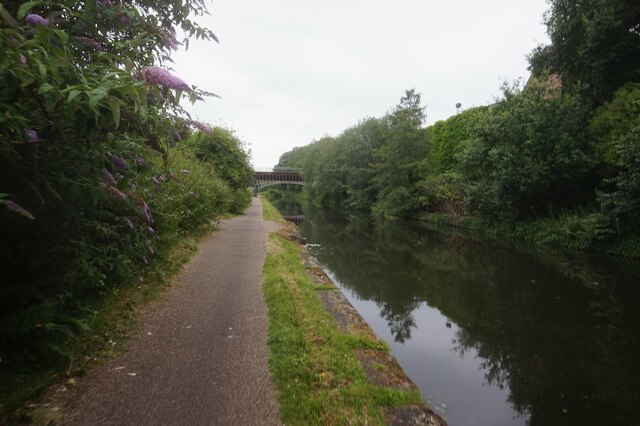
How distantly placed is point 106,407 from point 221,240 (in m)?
8.25

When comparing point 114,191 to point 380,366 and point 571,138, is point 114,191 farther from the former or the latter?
point 571,138

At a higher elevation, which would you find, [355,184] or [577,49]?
[577,49]

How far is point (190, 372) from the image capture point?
371cm

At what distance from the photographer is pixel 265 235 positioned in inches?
508

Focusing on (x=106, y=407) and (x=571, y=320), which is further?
(x=571, y=320)

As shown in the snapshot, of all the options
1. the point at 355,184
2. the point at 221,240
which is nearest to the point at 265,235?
the point at 221,240

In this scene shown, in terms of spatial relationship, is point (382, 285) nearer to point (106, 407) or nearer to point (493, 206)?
point (106, 407)

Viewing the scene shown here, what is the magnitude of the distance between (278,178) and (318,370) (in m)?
61.2

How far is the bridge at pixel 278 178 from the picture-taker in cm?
5972

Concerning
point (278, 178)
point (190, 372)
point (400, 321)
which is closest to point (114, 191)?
point (190, 372)

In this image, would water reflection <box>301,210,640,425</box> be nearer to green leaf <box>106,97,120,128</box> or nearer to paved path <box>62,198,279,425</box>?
paved path <box>62,198,279,425</box>

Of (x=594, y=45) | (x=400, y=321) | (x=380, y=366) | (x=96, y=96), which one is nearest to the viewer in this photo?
(x=96, y=96)

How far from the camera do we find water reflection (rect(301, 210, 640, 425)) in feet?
15.7

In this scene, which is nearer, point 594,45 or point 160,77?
point 160,77
